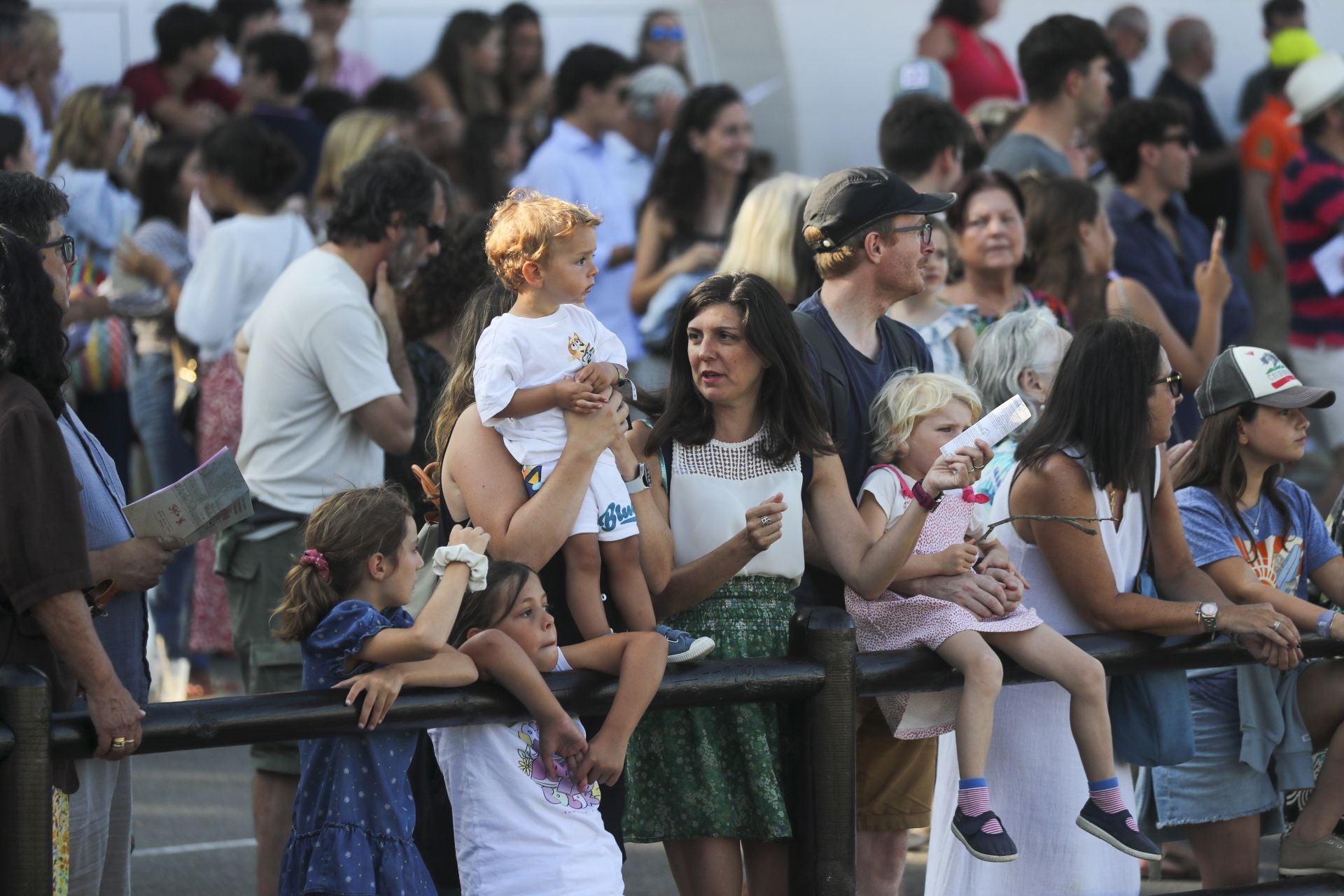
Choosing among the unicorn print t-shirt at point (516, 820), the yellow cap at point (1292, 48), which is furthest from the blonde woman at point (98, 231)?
the yellow cap at point (1292, 48)

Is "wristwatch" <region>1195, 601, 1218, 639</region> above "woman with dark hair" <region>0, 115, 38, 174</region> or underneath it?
underneath

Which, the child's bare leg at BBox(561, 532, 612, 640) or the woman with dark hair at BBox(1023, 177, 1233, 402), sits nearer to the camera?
the child's bare leg at BBox(561, 532, 612, 640)

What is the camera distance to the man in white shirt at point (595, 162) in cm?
781

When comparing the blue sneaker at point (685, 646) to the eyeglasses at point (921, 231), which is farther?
the eyeglasses at point (921, 231)

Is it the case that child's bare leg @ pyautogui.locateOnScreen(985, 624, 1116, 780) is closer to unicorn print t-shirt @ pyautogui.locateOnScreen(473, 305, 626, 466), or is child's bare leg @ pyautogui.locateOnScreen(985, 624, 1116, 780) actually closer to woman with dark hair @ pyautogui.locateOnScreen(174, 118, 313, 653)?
unicorn print t-shirt @ pyautogui.locateOnScreen(473, 305, 626, 466)

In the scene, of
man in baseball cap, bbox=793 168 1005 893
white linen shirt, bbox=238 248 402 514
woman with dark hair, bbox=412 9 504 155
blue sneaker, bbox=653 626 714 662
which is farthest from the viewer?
woman with dark hair, bbox=412 9 504 155

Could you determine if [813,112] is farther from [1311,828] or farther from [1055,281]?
[1311,828]

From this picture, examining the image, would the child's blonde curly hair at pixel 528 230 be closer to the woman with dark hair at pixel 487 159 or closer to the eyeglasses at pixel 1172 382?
the eyeglasses at pixel 1172 382

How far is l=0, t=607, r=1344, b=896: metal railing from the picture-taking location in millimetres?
2914

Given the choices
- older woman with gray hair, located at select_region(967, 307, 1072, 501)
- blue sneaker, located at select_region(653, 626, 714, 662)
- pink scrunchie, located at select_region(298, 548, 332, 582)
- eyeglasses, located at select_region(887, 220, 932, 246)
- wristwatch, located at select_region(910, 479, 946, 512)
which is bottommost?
blue sneaker, located at select_region(653, 626, 714, 662)

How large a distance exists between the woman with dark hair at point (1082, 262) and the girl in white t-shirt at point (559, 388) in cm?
284

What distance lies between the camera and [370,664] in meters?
3.30

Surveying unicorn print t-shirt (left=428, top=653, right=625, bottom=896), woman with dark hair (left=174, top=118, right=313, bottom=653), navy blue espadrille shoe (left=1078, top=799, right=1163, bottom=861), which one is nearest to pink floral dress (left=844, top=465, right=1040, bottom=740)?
navy blue espadrille shoe (left=1078, top=799, right=1163, bottom=861)

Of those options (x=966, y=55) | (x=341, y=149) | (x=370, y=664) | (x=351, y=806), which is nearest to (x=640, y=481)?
(x=370, y=664)
